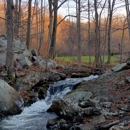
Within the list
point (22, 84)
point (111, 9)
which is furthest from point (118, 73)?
point (111, 9)

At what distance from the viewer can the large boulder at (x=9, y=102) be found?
7.33 m

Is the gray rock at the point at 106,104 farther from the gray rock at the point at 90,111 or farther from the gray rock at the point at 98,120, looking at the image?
the gray rock at the point at 98,120

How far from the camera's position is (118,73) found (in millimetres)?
10109

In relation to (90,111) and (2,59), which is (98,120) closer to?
(90,111)

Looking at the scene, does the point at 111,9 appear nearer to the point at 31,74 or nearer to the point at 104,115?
the point at 31,74

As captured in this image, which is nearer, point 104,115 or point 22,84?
point 104,115

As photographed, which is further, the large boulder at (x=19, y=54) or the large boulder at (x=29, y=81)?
the large boulder at (x=19, y=54)

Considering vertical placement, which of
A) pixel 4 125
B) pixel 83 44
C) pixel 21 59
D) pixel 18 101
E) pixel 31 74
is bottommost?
pixel 4 125

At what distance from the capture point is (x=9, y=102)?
7.52 metres

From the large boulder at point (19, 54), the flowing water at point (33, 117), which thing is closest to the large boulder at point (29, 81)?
the flowing water at point (33, 117)

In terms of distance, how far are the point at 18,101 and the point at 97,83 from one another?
3874mm

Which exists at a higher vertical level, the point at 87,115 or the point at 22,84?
the point at 22,84

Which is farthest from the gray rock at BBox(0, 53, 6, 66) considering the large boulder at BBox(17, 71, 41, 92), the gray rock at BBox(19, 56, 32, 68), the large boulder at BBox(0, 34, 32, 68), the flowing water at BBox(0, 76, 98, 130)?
the flowing water at BBox(0, 76, 98, 130)

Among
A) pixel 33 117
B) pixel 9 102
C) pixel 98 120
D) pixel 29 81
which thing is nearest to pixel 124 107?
pixel 98 120
